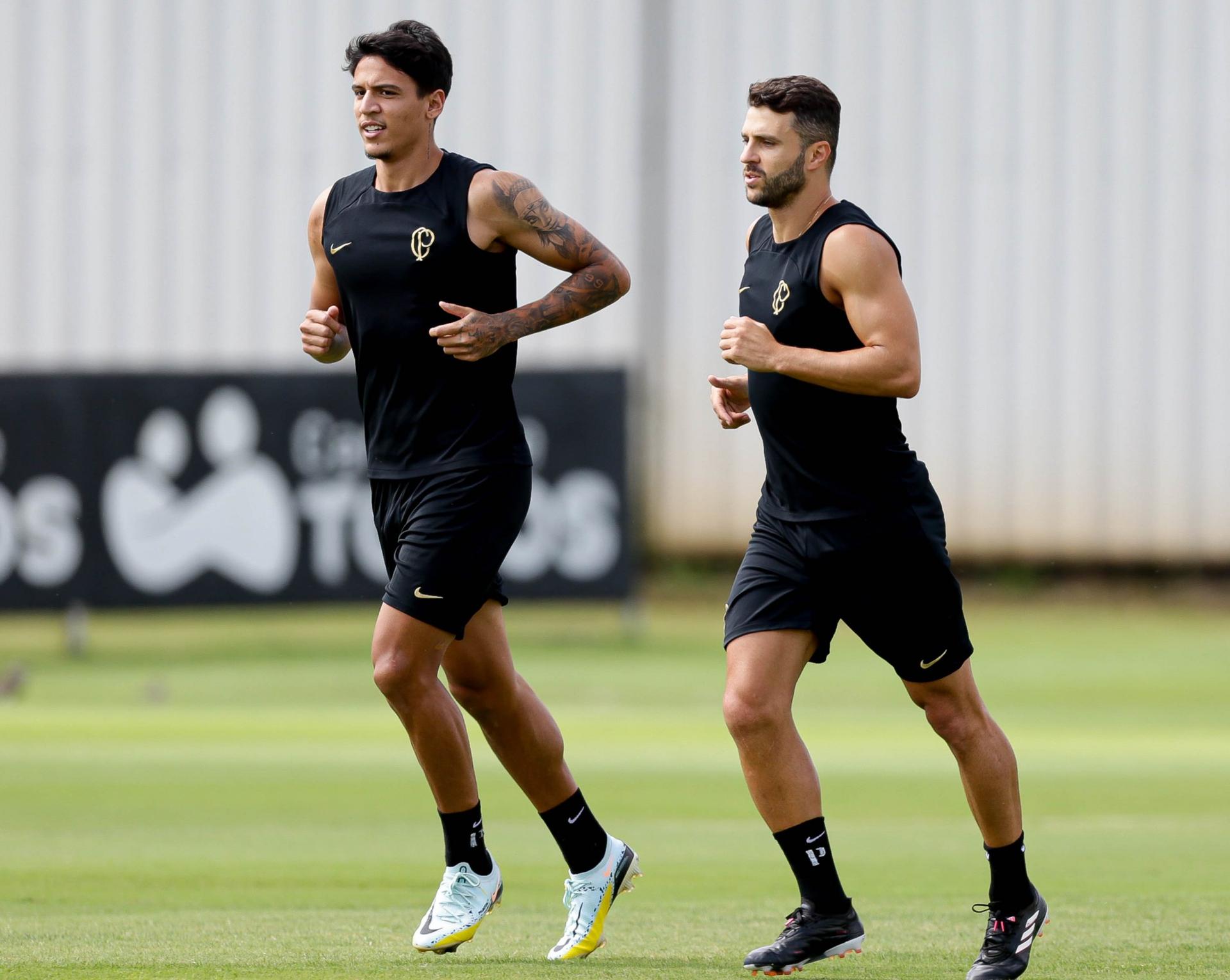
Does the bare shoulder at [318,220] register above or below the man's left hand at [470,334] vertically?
above

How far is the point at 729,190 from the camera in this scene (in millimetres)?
19828

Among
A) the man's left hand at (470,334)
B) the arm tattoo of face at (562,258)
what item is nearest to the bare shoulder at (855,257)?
the arm tattoo of face at (562,258)

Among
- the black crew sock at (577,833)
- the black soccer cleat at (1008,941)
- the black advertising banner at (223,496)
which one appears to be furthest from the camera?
the black advertising banner at (223,496)

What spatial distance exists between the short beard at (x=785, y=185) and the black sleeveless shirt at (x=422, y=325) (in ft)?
2.63

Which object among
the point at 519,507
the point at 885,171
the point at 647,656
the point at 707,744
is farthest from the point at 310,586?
the point at 519,507

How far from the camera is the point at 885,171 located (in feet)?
64.7

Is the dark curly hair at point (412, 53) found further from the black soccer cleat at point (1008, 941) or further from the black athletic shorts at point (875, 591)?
the black soccer cleat at point (1008, 941)

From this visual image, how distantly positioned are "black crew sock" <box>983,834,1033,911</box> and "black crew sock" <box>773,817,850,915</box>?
1.23ft

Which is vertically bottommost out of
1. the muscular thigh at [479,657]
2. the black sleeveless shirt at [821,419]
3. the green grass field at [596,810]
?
the green grass field at [596,810]

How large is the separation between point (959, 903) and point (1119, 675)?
327 inches

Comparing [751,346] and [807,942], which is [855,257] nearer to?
[751,346]

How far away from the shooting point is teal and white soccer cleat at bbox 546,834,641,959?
4.96 m

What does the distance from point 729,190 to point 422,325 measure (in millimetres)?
15094

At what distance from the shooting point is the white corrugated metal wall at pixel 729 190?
19.5 meters
